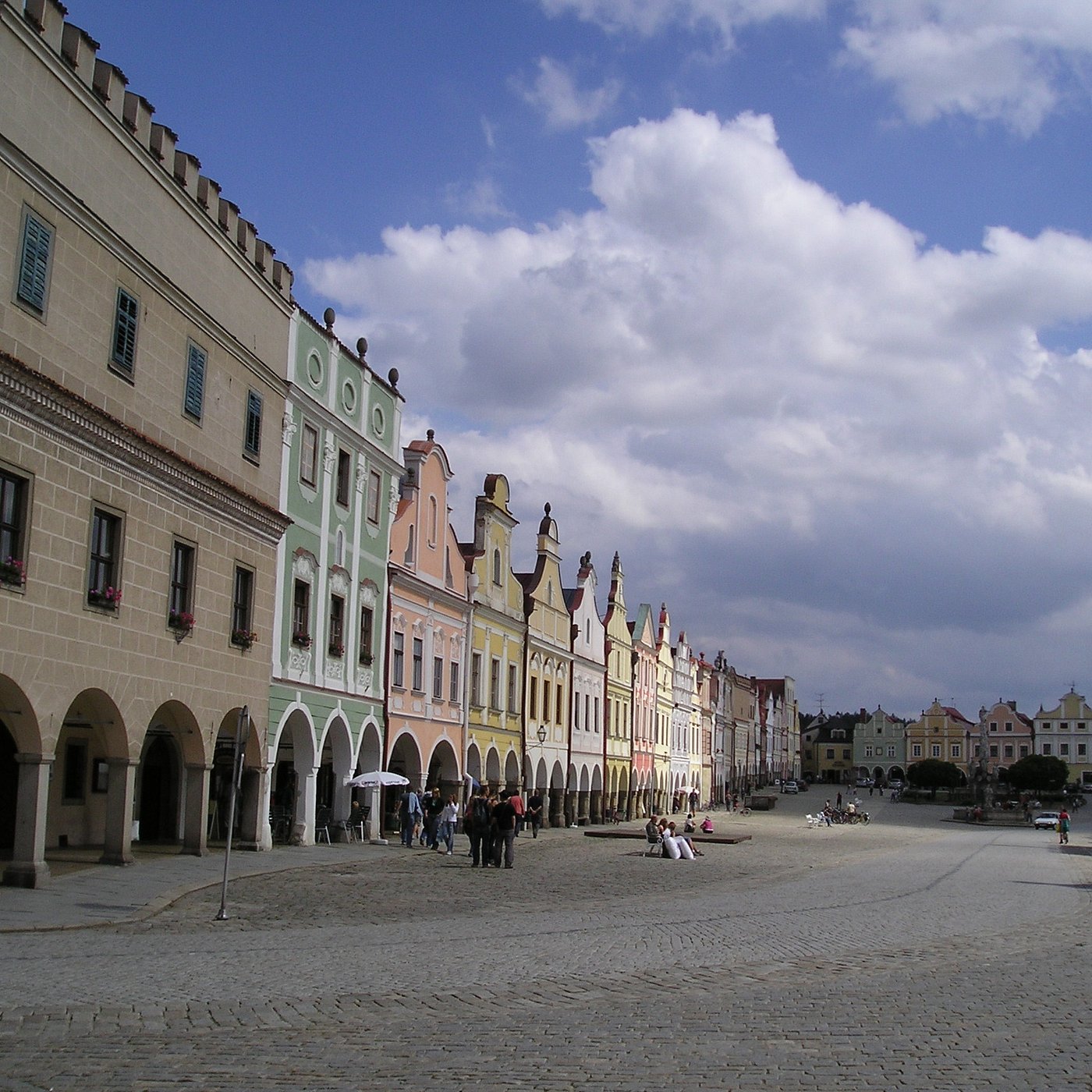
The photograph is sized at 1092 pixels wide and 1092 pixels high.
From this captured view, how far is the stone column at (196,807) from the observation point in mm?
27047

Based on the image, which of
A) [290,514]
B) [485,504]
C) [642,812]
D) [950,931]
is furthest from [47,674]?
[642,812]

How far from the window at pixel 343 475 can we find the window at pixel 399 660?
5.83m

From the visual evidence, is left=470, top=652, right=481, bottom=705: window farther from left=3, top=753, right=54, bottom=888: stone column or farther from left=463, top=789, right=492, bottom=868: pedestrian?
left=3, top=753, right=54, bottom=888: stone column

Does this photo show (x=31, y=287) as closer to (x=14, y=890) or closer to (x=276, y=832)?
(x=14, y=890)

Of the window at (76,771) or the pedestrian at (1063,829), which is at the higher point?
the window at (76,771)

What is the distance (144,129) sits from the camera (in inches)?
959

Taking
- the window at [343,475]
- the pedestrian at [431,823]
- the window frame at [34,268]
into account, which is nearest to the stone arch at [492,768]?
the pedestrian at [431,823]

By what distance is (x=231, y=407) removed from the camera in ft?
94.8

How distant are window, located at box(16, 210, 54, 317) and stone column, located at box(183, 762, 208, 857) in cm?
1044

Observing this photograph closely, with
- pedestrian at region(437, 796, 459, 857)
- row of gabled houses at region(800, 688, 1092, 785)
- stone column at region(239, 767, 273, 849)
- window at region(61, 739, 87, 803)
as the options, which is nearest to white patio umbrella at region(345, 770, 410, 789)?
pedestrian at region(437, 796, 459, 857)

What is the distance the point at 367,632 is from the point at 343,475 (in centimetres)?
475

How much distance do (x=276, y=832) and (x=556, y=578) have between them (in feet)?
93.3

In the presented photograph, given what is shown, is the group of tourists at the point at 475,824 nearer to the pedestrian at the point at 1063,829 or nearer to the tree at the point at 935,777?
the pedestrian at the point at 1063,829

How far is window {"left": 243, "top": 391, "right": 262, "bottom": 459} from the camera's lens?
29969 mm
